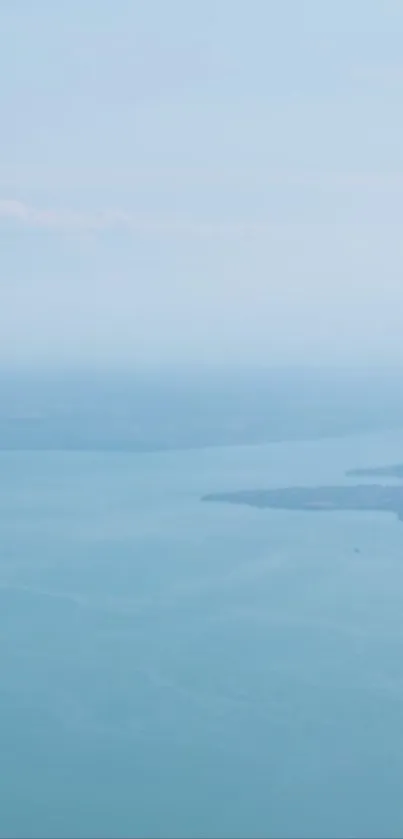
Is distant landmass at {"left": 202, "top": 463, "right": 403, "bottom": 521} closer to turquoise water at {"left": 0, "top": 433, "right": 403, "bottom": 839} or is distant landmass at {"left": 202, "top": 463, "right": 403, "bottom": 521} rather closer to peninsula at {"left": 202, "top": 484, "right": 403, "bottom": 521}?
peninsula at {"left": 202, "top": 484, "right": 403, "bottom": 521}

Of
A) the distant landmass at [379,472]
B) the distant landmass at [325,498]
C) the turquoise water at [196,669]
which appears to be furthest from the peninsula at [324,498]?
the distant landmass at [379,472]

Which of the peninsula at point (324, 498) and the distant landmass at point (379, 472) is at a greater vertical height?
the distant landmass at point (379, 472)

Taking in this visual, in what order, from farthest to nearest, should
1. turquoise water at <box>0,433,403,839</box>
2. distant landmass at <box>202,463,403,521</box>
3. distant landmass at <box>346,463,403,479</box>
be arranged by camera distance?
distant landmass at <box>346,463,403,479</box> < distant landmass at <box>202,463,403,521</box> < turquoise water at <box>0,433,403,839</box>

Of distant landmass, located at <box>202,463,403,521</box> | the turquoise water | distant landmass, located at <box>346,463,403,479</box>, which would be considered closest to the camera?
the turquoise water

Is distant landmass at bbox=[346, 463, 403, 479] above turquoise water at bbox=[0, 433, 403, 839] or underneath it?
above

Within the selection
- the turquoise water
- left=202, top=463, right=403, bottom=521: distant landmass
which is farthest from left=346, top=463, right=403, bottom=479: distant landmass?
the turquoise water

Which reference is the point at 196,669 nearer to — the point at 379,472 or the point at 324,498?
the point at 324,498

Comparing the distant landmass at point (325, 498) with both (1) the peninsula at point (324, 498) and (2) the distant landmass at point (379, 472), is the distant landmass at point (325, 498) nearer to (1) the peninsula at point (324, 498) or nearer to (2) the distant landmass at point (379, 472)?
(1) the peninsula at point (324, 498)

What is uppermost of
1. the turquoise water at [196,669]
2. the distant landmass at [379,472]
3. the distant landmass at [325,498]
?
the distant landmass at [379,472]

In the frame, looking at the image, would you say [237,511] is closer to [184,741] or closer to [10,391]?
[184,741]
